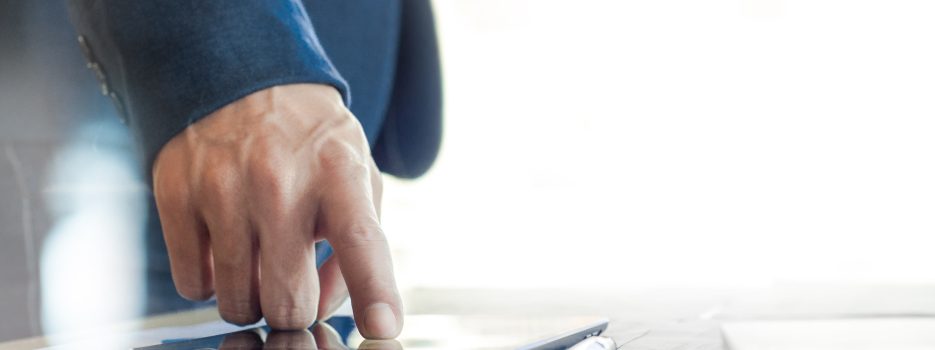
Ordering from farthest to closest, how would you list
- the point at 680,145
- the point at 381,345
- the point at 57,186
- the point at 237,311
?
the point at 680,145 → the point at 57,186 → the point at 237,311 → the point at 381,345

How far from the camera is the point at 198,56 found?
445 mm

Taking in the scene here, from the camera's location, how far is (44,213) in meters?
0.76

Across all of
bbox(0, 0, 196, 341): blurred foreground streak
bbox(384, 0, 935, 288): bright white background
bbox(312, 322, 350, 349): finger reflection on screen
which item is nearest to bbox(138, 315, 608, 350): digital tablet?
bbox(312, 322, 350, 349): finger reflection on screen

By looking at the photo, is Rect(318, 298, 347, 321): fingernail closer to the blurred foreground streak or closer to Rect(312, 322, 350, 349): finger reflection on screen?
Rect(312, 322, 350, 349): finger reflection on screen

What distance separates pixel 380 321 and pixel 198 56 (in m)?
0.20

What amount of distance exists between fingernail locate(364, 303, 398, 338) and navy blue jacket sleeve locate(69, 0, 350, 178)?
0.51 ft

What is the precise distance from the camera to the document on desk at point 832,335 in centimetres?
29

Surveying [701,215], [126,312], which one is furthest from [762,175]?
[126,312]

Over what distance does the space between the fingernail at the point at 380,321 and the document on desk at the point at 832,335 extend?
13 cm

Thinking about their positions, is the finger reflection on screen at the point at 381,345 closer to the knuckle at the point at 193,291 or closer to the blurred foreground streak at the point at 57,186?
the knuckle at the point at 193,291

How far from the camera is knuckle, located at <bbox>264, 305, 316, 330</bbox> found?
38cm

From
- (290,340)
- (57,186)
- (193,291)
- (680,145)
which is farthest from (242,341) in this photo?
(680,145)

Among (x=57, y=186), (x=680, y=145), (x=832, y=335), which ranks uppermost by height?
(x=680, y=145)

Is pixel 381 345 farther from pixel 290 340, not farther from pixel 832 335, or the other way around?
pixel 832 335
